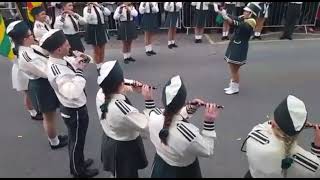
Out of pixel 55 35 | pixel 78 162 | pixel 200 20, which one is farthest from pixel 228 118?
pixel 200 20

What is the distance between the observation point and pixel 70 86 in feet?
13.6

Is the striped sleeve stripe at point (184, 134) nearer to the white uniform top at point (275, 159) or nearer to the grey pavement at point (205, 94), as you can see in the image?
the white uniform top at point (275, 159)

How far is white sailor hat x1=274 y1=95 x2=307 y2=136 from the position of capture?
2811 millimetres

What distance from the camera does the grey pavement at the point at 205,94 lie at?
493 cm

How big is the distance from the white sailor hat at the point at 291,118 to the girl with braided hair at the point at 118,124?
47.4 inches

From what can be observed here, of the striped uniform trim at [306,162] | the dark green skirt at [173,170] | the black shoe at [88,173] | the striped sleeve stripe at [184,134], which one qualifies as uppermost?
the striped sleeve stripe at [184,134]

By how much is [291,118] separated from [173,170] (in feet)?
3.45

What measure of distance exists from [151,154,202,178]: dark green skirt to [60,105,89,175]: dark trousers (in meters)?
1.27

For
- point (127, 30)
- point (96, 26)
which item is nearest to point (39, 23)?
point (96, 26)

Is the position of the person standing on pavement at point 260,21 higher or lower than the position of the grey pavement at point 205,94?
higher

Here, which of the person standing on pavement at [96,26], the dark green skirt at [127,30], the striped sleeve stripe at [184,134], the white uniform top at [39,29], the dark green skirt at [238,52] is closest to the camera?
the striped sleeve stripe at [184,134]

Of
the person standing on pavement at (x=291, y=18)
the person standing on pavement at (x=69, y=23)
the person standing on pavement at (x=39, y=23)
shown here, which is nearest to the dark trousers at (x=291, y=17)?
the person standing on pavement at (x=291, y=18)

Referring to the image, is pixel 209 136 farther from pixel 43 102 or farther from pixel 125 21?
pixel 125 21

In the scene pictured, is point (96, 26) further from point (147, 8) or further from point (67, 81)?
point (67, 81)
